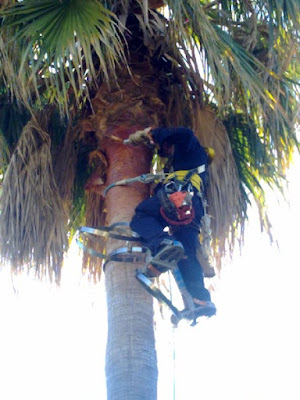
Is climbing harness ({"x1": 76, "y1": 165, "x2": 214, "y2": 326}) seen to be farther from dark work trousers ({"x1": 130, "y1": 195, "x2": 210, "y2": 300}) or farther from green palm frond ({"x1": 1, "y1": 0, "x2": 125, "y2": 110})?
green palm frond ({"x1": 1, "y1": 0, "x2": 125, "y2": 110})

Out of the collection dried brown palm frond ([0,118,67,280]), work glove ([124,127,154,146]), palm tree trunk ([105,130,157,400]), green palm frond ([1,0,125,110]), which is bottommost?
palm tree trunk ([105,130,157,400])

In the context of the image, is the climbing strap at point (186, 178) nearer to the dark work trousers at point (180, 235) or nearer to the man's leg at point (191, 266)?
the dark work trousers at point (180, 235)

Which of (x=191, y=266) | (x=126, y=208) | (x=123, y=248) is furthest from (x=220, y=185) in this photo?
(x=123, y=248)

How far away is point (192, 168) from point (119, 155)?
0.65 m

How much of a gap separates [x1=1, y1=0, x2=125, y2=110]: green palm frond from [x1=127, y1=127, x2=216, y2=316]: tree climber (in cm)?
79

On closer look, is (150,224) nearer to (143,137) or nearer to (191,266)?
(191,266)

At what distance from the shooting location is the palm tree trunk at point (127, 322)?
6.50m

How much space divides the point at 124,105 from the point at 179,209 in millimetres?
1244

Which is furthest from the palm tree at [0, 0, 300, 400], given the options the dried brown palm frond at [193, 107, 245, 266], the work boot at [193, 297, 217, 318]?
the work boot at [193, 297, 217, 318]

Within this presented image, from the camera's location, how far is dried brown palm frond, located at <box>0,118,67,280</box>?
800 cm

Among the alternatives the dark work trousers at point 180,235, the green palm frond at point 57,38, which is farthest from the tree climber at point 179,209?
the green palm frond at point 57,38

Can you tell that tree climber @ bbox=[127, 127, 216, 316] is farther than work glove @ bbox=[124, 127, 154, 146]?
No

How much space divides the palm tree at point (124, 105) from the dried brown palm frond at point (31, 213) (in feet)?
0.04

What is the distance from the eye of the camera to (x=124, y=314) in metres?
6.95
